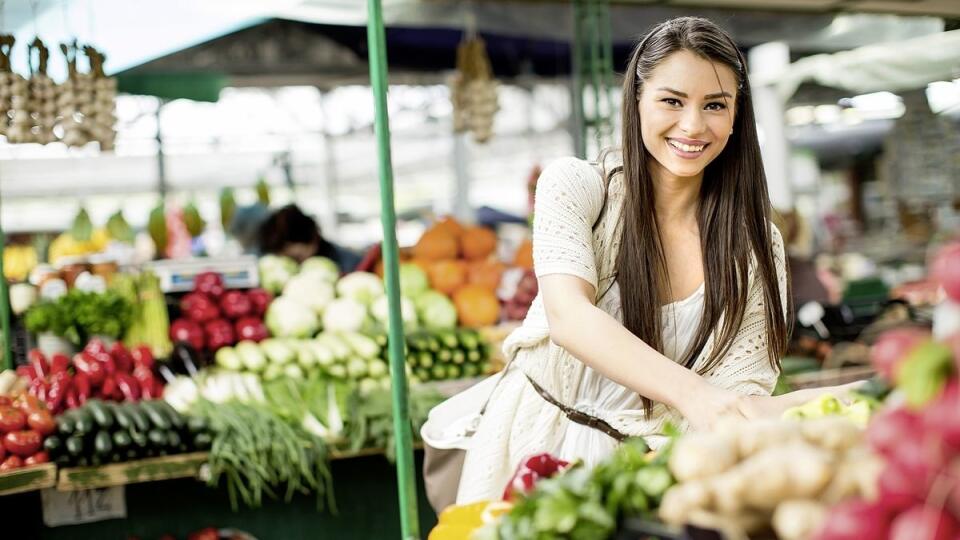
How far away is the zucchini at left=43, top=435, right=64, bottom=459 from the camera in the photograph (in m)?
4.00

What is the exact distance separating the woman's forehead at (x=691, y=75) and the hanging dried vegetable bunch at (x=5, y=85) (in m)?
4.18

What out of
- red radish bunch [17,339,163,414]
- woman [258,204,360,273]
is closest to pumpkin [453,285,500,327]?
woman [258,204,360,273]

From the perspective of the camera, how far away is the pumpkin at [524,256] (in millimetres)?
6473

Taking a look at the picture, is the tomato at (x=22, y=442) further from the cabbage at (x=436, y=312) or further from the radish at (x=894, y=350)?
the radish at (x=894, y=350)

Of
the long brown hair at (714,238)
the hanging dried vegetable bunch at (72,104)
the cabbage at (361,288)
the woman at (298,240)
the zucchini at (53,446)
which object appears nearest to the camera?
the long brown hair at (714,238)

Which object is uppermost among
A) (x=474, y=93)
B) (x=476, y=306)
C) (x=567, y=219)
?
(x=474, y=93)

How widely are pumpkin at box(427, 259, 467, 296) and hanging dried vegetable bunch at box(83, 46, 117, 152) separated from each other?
1.96 metres

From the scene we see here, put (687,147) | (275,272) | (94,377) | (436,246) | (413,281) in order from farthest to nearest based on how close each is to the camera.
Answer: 1. (436,246)
2. (275,272)
3. (413,281)
4. (94,377)
5. (687,147)

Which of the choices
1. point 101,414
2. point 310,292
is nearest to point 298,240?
point 310,292

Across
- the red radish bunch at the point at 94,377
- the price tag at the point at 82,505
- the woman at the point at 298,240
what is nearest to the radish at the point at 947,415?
the price tag at the point at 82,505

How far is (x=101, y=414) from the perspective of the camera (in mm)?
4129

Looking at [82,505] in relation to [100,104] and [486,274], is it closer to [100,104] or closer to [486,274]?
[100,104]

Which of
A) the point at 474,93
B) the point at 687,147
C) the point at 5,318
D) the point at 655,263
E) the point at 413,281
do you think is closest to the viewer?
the point at 687,147

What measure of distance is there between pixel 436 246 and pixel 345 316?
889 millimetres
